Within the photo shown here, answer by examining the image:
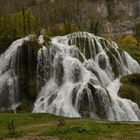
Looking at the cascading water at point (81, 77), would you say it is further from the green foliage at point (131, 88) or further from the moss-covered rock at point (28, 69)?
the green foliage at point (131, 88)

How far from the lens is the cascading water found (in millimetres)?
53062

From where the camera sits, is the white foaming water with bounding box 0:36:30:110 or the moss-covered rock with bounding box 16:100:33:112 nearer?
the moss-covered rock with bounding box 16:100:33:112

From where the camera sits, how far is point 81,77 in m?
61.1

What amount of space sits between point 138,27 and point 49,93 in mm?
106634

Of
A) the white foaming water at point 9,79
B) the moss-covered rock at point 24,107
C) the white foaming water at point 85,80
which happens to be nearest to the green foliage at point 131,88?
the white foaming water at point 85,80

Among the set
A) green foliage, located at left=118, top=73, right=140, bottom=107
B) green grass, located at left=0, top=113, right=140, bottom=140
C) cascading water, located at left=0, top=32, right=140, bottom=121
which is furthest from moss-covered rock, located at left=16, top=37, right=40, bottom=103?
green grass, located at left=0, top=113, right=140, bottom=140

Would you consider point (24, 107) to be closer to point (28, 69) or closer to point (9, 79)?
point (9, 79)

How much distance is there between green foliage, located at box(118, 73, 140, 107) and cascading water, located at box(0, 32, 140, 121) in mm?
1122

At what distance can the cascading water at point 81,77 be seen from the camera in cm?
5306

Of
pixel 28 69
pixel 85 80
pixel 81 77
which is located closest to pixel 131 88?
pixel 85 80

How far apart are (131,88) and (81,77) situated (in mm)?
6934

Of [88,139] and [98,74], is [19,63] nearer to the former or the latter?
[98,74]

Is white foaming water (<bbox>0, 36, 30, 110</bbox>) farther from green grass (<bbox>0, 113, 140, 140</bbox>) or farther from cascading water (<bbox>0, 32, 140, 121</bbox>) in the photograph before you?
green grass (<bbox>0, 113, 140, 140</bbox>)

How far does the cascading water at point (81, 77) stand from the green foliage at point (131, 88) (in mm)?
1122
